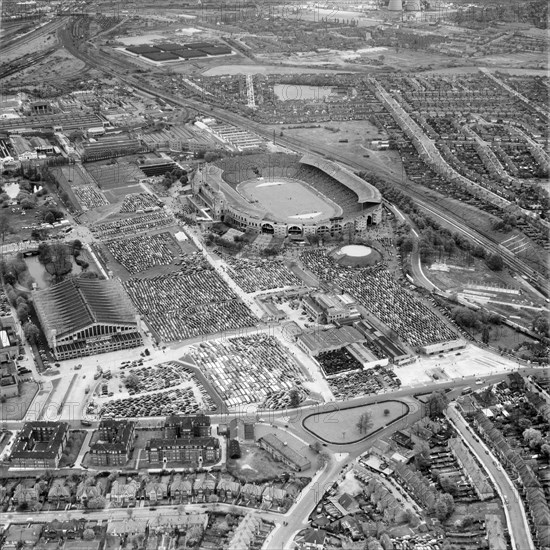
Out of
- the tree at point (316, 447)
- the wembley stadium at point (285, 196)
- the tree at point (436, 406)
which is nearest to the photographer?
the tree at point (316, 447)

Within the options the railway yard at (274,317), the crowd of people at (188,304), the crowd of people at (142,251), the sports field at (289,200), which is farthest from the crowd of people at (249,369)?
the sports field at (289,200)

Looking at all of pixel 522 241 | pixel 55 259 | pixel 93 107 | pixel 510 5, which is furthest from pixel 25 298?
pixel 510 5

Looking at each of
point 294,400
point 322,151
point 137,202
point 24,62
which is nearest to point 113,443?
point 294,400

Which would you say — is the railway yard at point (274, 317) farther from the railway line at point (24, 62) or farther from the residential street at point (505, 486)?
the railway line at point (24, 62)

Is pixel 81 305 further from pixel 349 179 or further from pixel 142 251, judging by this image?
pixel 349 179

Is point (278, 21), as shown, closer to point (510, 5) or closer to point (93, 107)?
point (510, 5)

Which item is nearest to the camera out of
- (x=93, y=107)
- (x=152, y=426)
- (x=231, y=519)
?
(x=231, y=519)
